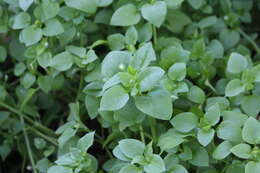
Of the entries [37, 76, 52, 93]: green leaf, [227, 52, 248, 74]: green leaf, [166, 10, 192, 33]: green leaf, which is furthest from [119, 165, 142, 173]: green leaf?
[166, 10, 192, 33]: green leaf

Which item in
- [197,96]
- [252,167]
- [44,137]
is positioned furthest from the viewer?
[44,137]

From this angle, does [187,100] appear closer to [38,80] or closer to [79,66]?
[79,66]

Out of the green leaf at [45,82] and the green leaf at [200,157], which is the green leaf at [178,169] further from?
the green leaf at [45,82]

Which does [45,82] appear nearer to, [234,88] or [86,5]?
[86,5]

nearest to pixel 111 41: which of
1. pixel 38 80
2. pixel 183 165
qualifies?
pixel 38 80

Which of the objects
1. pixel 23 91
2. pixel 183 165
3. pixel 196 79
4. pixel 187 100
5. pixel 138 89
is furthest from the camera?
pixel 23 91

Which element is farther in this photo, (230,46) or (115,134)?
(230,46)

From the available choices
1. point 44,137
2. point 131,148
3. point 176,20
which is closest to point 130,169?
point 131,148
